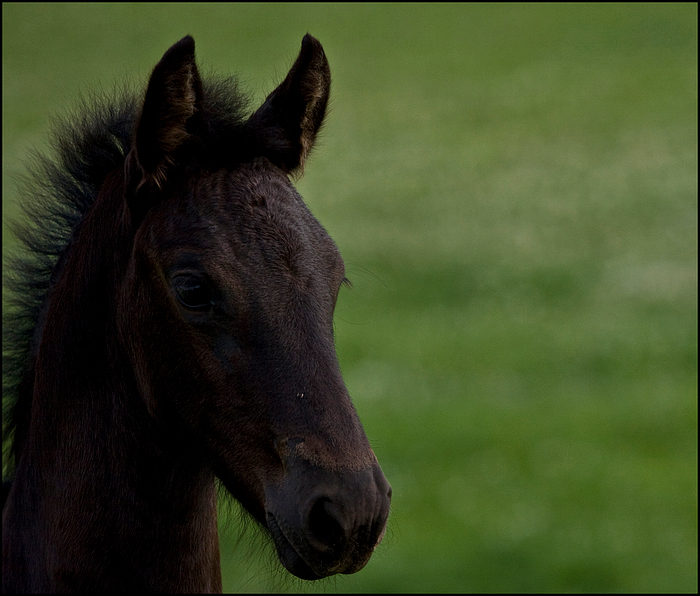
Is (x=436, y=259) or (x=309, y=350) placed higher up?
(x=309, y=350)

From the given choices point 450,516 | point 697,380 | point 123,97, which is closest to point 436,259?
point 697,380

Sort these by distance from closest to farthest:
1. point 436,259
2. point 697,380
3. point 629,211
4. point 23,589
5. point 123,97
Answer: point 23,589, point 123,97, point 697,380, point 436,259, point 629,211

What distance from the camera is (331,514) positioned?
7.41ft

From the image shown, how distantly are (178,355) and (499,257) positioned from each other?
45.1 ft

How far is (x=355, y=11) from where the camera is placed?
32.7m

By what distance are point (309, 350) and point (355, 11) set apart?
1261 inches

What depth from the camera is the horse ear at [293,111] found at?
9.30 feet

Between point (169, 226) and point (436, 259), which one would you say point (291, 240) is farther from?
point (436, 259)

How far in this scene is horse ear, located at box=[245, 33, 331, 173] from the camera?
2.84 m

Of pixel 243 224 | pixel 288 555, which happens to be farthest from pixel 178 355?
pixel 288 555

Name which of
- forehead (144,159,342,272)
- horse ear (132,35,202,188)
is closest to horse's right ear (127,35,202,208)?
horse ear (132,35,202,188)

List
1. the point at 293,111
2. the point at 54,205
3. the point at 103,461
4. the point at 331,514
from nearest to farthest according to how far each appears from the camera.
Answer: the point at 331,514 < the point at 103,461 < the point at 293,111 < the point at 54,205

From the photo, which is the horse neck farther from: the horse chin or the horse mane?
the horse chin

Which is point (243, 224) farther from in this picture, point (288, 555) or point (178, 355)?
point (288, 555)
